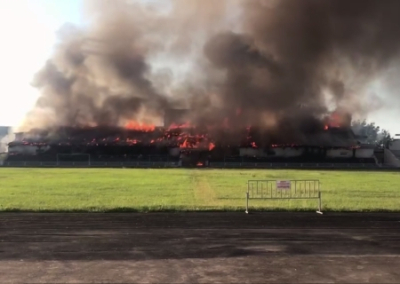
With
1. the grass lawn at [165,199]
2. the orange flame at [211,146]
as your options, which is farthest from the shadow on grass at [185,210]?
the orange flame at [211,146]

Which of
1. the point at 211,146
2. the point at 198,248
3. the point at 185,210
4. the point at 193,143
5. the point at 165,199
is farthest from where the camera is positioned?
the point at 193,143

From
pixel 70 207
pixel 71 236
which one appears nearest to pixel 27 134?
pixel 70 207

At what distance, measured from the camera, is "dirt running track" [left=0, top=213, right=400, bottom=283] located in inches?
354

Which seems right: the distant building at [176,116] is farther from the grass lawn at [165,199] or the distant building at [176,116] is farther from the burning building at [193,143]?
the grass lawn at [165,199]

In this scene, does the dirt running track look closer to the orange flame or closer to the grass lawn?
the grass lawn

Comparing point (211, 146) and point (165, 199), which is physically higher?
point (211, 146)

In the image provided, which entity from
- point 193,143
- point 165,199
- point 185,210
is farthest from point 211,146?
point 185,210

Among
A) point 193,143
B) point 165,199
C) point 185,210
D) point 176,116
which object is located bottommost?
point 185,210

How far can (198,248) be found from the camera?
11.4 metres

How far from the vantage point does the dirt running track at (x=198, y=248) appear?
29.5 feet

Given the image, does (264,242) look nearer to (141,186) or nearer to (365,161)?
(141,186)

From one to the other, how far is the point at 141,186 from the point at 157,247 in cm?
1792

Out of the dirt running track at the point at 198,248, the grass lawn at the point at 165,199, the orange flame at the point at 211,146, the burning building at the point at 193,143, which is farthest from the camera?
the burning building at the point at 193,143

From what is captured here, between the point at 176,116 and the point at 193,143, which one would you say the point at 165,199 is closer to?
the point at 193,143
